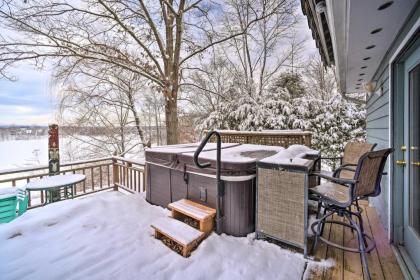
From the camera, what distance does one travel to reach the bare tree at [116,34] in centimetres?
464

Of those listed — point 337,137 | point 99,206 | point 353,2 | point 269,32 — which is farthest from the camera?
point 269,32

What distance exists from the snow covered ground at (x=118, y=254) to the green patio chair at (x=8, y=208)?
0.70ft

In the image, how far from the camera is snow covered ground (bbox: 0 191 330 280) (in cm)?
191

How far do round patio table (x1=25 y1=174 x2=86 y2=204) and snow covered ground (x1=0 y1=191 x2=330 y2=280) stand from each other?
1.54ft

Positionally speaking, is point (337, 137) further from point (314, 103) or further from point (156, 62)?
point (156, 62)

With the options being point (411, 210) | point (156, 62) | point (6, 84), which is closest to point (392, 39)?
point (411, 210)

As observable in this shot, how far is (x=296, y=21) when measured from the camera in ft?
30.0

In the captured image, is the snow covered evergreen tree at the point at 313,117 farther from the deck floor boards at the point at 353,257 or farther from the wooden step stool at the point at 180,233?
the wooden step stool at the point at 180,233

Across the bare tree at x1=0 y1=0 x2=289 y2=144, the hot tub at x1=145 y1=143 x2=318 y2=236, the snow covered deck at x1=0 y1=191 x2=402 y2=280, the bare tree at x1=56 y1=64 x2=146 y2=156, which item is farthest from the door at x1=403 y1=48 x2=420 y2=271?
the bare tree at x1=56 y1=64 x2=146 y2=156

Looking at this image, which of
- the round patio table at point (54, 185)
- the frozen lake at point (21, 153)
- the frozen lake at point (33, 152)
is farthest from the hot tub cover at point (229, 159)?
the frozen lake at point (21, 153)

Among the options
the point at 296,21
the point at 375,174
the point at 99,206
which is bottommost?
the point at 99,206

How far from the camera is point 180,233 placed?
2342mm

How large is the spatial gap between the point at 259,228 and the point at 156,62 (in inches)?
197

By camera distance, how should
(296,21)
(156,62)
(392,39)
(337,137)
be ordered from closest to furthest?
(392,39) < (156,62) < (337,137) < (296,21)
